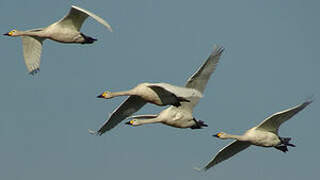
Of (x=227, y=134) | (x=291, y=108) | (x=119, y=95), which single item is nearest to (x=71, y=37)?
(x=119, y=95)

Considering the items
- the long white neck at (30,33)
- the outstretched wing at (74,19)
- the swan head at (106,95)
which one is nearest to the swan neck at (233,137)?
the swan head at (106,95)

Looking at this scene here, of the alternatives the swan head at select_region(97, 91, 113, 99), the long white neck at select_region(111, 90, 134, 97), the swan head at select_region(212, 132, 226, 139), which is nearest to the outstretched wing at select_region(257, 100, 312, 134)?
the swan head at select_region(212, 132, 226, 139)

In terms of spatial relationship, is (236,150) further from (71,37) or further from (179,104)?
(71,37)

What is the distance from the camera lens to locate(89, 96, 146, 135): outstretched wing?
107 feet

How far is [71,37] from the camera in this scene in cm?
3177

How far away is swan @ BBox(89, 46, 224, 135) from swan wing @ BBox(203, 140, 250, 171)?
75.9 inches

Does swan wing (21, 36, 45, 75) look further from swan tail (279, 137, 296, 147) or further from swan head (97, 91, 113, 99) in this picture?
swan tail (279, 137, 296, 147)

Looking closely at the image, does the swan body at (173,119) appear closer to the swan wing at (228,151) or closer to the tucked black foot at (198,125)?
the tucked black foot at (198,125)

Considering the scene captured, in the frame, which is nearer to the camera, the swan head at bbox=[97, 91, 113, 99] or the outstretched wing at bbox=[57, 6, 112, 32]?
the swan head at bbox=[97, 91, 113, 99]

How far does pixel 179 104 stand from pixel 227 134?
3.39m

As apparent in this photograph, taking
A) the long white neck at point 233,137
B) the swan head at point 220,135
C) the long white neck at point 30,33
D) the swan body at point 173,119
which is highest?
the long white neck at point 30,33

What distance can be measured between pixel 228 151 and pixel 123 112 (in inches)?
200

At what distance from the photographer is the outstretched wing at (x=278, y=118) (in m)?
28.8

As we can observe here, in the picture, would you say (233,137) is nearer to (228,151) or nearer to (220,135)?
(220,135)
